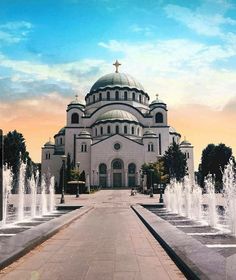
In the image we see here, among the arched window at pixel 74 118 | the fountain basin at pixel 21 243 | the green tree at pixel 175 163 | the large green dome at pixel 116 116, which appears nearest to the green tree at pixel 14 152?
the large green dome at pixel 116 116

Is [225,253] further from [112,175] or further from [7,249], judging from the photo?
[112,175]

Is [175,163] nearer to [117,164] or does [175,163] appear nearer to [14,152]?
[117,164]

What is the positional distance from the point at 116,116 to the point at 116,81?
1173 cm

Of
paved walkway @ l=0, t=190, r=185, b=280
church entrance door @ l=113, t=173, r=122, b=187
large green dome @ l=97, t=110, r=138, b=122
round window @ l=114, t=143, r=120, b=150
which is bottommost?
paved walkway @ l=0, t=190, r=185, b=280

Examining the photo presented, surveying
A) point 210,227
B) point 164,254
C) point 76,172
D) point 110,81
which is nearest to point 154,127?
point 110,81

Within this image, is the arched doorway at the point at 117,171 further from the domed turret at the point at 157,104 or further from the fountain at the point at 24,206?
the fountain at the point at 24,206

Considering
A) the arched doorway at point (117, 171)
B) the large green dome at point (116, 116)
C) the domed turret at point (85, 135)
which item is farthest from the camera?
the large green dome at point (116, 116)

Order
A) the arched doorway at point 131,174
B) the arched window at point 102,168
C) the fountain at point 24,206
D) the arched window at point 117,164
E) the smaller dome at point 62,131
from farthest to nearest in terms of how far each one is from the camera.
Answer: the smaller dome at point 62,131
the arched window at point 117,164
the arched window at point 102,168
the arched doorway at point 131,174
the fountain at point 24,206

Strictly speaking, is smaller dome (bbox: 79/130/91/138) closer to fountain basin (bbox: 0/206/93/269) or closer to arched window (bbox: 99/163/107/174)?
arched window (bbox: 99/163/107/174)

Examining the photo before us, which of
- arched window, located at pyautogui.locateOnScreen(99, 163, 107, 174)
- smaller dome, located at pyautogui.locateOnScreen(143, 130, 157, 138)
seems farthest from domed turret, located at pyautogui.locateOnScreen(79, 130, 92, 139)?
smaller dome, located at pyautogui.locateOnScreen(143, 130, 157, 138)

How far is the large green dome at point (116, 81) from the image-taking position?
3135 inches

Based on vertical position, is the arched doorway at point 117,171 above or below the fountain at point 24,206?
above

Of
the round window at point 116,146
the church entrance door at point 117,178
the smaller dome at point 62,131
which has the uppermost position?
the smaller dome at point 62,131

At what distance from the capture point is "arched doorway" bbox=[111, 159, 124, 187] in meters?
67.8
